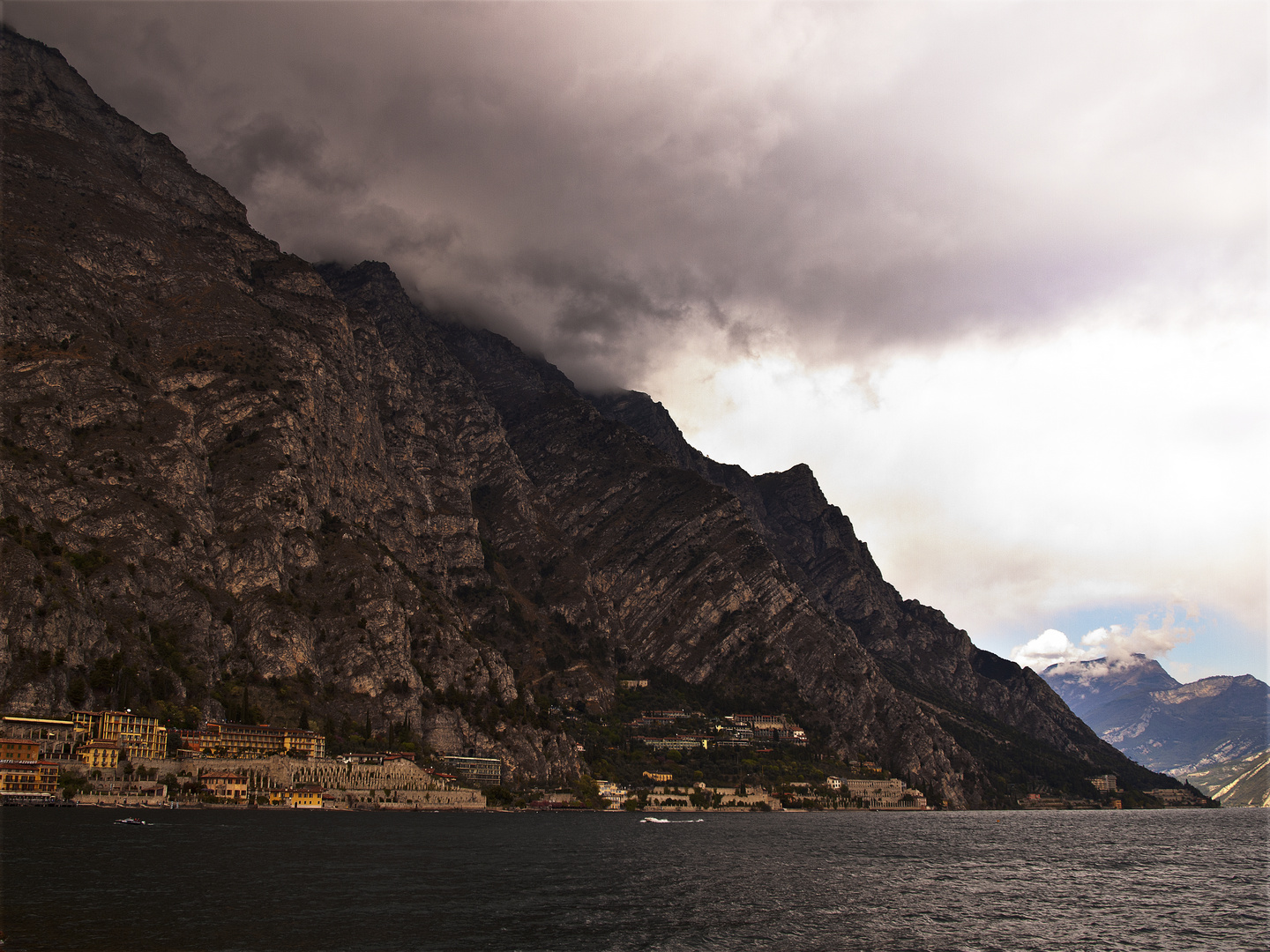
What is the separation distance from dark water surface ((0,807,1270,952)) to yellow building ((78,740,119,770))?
18.0 meters

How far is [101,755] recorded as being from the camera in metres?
177

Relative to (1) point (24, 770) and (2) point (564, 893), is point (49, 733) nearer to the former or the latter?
(1) point (24, 770)

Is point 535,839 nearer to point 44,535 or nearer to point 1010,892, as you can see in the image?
point 1010,892

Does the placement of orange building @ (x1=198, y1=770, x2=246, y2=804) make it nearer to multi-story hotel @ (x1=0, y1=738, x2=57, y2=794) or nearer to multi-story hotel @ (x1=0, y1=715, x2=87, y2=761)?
multi-story hotel @ (x1=0, y1=715, x2=87, y2=761)

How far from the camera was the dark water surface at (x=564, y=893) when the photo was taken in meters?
71.6

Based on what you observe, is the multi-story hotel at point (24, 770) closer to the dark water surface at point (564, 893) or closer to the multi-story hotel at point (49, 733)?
the multi-story hotel at point (49, 733)

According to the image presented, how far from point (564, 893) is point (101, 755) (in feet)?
412

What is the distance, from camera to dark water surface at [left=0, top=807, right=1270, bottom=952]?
7162cm

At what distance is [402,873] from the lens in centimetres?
10325

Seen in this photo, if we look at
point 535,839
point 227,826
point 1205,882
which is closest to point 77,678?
point 227,826

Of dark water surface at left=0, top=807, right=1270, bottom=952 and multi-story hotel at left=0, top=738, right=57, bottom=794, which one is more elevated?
multi-story hotel at left=0, top=738, right=57, bottom=794

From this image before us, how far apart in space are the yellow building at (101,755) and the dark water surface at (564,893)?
58.9 ft

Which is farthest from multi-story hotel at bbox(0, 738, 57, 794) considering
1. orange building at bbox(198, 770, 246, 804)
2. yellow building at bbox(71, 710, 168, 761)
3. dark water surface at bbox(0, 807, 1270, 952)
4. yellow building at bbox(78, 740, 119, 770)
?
orange building at bbox(198, 770, 246, 804)

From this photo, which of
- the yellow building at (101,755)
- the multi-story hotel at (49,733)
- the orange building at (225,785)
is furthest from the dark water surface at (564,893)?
the orange building at (225,785)
